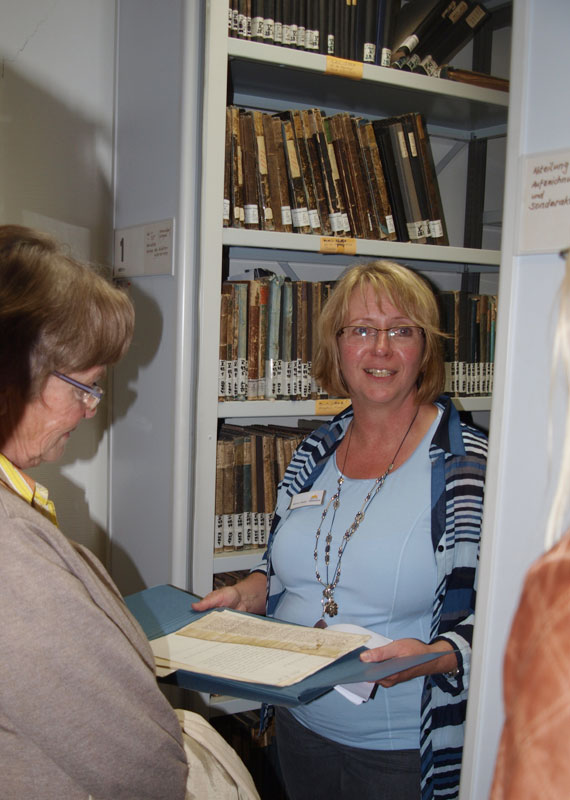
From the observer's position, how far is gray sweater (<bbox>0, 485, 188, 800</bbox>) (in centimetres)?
88

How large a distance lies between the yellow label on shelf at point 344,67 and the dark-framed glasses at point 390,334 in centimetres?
76

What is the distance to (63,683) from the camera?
90 centimetres

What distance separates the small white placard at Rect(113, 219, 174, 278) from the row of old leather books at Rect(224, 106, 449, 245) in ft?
0.61

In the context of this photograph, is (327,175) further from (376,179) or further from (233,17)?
(233,17)

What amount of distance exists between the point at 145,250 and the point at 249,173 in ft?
1.22

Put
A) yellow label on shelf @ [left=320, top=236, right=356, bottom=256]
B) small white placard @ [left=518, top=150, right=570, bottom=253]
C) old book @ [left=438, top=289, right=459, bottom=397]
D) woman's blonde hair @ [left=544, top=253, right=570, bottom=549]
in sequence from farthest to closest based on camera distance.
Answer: old book @ [left=438, top=289, right=459, bottom=397] < yellow label on shelf @ [left=320, top=236, right=356, bottom=256] < small white placard @ [left=518, top=150, right=570, bottom=253] < woman's blonde hair @ [left=544, top=253, right=570, bottom=549]

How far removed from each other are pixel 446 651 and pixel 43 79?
1981 millimetres

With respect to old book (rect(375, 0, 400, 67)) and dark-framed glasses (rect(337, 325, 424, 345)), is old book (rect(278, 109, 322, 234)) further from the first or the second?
dark-framed glasses (rect(337, 325, 424, 345))

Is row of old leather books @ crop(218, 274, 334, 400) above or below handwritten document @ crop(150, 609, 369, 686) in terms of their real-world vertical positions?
above

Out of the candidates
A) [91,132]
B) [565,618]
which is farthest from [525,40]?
[91,132]

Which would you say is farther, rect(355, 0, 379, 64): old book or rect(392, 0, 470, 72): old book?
rect(392, 0, 470, 72): old book

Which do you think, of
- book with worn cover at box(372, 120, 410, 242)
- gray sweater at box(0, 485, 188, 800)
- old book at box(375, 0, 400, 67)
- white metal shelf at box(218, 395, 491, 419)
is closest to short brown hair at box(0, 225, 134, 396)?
gray sweater at box(0, 485, 188, 800)

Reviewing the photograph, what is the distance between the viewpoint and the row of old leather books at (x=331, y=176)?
1946 mm

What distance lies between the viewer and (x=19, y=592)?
2.90 ft
